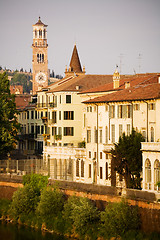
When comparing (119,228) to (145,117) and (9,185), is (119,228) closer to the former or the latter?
(145,117)

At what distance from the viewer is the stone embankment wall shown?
175 feet

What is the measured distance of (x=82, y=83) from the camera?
93.1 metres

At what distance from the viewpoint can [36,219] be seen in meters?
67.3

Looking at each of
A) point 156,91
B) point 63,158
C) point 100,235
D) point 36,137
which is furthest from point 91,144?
point 36,137

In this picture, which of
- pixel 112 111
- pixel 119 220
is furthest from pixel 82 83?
pixel 119 220

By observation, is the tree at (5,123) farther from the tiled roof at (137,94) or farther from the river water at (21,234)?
the river water at (21,234)

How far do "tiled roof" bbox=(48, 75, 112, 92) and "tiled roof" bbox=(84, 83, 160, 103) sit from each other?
16.2 meters

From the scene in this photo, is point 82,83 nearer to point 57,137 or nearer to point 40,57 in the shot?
point 57,137

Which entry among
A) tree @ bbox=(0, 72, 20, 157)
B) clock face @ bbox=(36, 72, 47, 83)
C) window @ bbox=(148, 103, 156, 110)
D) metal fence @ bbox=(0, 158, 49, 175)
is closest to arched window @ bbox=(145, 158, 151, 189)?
window @ bbox=(148, 103, 156, 110)

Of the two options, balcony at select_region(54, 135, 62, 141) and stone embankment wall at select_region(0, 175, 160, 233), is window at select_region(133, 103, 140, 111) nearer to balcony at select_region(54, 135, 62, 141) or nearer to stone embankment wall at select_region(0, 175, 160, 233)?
stone embankment wall at select_region(0, 175, 160, 233)

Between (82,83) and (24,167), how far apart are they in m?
18.6

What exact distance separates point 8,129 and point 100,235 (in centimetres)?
3525

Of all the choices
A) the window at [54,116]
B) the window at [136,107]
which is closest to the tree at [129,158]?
the window at [136,107]

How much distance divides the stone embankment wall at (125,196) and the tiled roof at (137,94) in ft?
28.4
